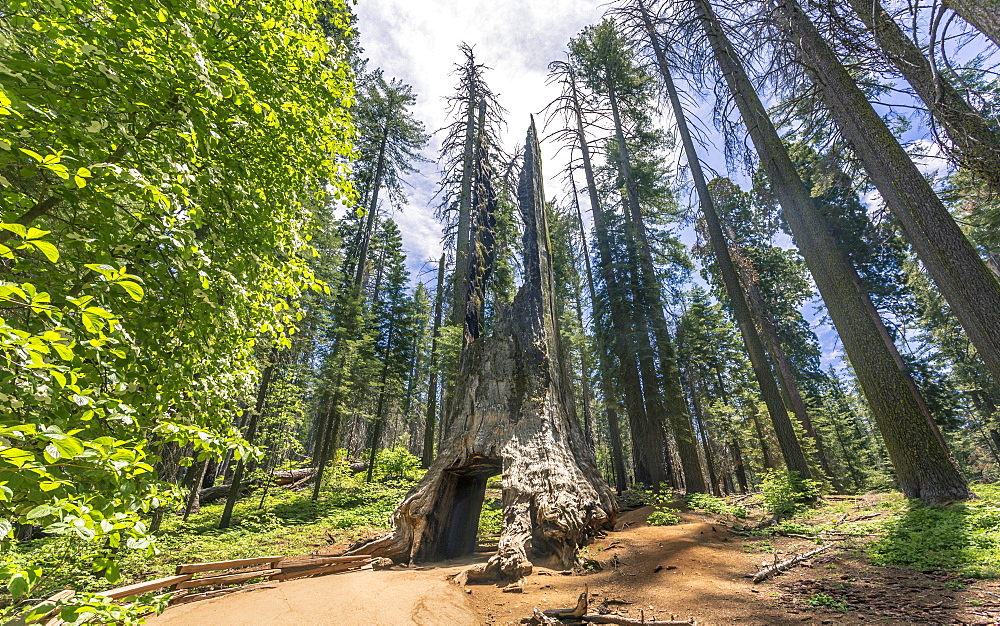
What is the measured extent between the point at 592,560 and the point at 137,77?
776 centimetres

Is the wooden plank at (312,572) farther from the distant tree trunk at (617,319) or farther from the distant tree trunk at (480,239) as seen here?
the distant tree trunk at (617,319)

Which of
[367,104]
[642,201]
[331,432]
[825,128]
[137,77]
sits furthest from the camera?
[367,104]

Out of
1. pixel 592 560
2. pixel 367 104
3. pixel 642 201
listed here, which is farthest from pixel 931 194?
pixel 367 104

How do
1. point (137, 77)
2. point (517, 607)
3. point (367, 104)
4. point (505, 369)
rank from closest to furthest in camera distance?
1. point (137, 77)
2. point (517, 607)
3. point (505, 369)
4. point (367, 104)

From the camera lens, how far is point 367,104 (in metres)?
20.9

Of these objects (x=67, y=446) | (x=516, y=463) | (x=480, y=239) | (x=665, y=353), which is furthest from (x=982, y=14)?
(x=480, y=239)

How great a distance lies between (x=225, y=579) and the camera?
225 inches

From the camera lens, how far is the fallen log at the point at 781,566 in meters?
4.84

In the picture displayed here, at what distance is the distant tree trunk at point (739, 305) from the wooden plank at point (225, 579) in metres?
12.1

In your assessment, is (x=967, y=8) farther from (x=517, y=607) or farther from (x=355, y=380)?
(x=355, y=380)

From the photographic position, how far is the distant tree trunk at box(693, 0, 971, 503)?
6.31 m

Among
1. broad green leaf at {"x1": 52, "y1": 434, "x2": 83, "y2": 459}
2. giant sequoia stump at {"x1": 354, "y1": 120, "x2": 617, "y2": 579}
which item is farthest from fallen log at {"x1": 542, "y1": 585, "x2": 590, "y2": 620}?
broad green leaf at {"x1": 52, "y1": 434, "x2": 83, "y2": 459}

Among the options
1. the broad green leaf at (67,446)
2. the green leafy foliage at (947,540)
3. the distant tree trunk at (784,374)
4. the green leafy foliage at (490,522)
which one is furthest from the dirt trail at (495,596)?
the distant tree trunk at (784,374)

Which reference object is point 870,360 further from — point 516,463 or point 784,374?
point 784,374
